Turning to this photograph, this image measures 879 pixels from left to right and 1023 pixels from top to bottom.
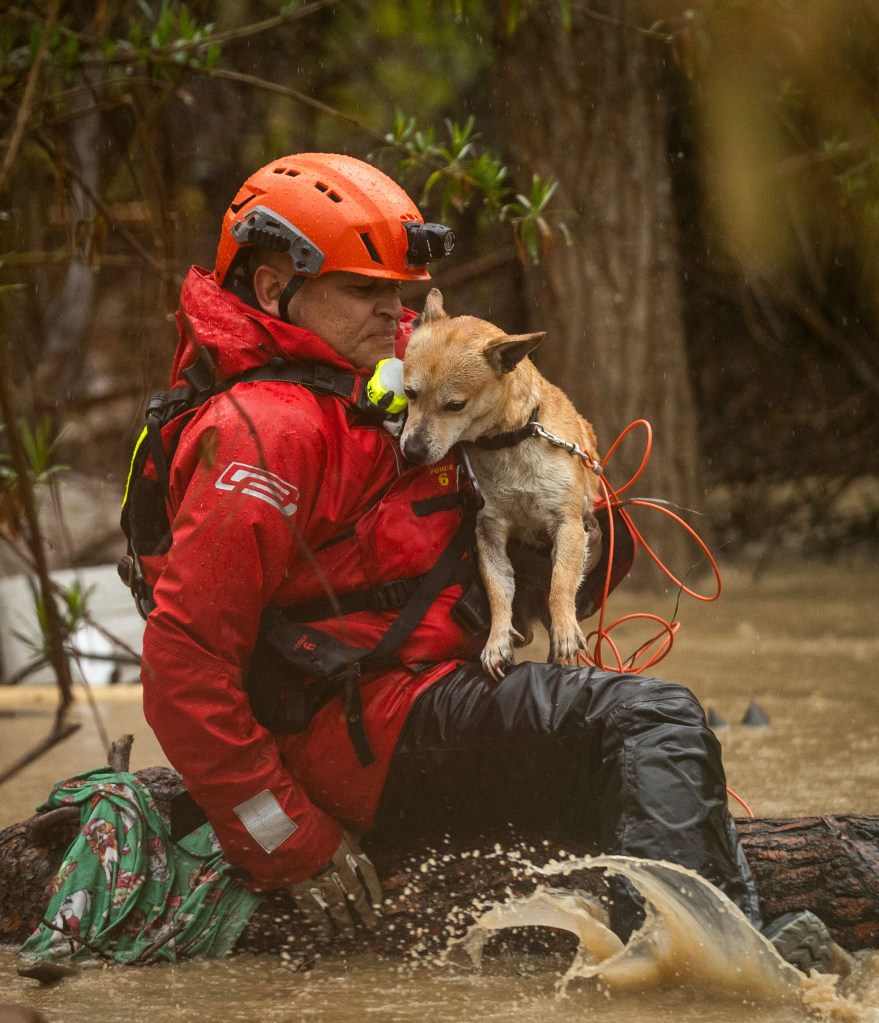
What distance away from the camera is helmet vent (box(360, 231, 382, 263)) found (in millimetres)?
3477

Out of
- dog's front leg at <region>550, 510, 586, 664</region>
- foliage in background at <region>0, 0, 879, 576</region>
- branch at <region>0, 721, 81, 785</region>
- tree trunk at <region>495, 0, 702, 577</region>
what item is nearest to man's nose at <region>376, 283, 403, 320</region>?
dog's front leg at <region>550, 510, 586, 664</region>

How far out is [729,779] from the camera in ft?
16.9

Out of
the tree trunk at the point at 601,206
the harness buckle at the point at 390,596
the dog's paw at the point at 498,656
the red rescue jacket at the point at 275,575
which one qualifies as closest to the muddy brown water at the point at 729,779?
the red rescue jacket at the point at 275,575

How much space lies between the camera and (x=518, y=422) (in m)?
3.87

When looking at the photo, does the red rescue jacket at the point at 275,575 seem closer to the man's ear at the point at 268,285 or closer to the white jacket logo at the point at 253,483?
the white jacket logo at the point at 253,483

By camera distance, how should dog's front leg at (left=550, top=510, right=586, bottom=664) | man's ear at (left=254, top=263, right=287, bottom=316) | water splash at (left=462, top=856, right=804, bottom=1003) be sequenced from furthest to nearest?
dog's front leg at (left=550, top=510, right=586, bottom=664), man's ear at (left=254, top=263, right=287, bottom=316), water splash at (left=462, top=856, right=804, bottom=1003)

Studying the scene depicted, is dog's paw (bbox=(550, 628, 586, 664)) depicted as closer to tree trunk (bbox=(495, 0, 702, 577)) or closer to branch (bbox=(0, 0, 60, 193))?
branch (bbox=(0, 0, 60, 193))

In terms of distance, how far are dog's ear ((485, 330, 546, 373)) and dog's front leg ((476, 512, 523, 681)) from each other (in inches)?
16.5

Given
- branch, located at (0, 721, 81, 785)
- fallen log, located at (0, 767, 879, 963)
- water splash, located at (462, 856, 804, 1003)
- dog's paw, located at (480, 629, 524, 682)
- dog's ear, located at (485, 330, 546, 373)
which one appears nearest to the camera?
branch, located at (0, 721, 81, 785)

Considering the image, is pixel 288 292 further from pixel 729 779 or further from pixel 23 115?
pixel 729 779

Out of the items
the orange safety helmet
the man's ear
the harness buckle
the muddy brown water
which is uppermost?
the orange safety helmet

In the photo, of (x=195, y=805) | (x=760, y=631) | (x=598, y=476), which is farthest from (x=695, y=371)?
(x=195, y=805)

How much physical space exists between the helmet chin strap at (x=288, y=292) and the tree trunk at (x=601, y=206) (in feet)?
20.2

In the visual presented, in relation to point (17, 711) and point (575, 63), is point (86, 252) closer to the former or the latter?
point (17, 711)
